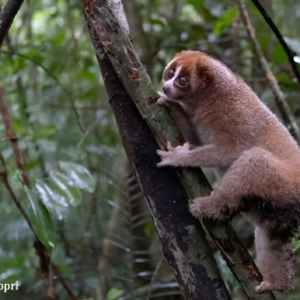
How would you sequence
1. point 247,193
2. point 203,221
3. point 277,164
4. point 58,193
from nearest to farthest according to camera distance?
point 203,221 → point 247,193 → point 277,164 → point 58,193

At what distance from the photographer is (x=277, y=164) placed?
7.22 feet

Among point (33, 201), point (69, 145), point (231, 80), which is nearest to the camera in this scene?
point (33, 201)

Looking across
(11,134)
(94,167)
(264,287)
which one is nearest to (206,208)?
(264,287)

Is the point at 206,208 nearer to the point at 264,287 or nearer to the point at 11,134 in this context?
the point at 264,287

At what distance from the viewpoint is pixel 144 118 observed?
1.95 meters

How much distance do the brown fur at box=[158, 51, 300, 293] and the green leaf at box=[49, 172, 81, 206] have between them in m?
0.88

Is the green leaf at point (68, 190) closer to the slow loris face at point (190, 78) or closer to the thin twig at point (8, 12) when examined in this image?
the slow loris face at point (190, 78)

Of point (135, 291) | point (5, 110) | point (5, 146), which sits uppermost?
point (5, 110)

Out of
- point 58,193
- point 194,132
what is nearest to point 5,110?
point 58,193

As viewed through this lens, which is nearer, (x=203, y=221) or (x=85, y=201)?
(x=203, y=221)

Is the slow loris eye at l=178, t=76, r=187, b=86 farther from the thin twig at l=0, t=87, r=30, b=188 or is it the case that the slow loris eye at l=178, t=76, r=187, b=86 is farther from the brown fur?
the thin twig at l=0, t=87, r=30, b=188

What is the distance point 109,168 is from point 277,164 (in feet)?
8.22

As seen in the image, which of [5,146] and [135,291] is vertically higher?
[5,146]

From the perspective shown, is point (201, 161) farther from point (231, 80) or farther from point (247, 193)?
point (231, 80)
